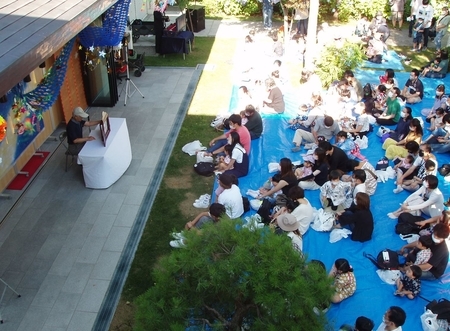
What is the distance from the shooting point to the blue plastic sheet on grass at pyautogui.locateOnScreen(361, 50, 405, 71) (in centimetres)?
1477

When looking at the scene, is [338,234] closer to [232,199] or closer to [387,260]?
[387,260]

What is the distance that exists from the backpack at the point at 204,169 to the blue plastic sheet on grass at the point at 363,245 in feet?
2.11

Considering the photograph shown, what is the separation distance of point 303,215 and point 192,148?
3.54m

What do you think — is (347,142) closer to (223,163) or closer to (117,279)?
(223,163)

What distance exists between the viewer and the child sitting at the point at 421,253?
22.4 feet

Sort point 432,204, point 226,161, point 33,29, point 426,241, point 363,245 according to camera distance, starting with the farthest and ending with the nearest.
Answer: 1. point 226,161
2. point 432,204
3. point 363,245
4. point 426,241
5. point 33,29

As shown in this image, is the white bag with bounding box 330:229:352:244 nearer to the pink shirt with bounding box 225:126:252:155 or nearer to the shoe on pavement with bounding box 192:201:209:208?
the shoe on pavement with bounding box 192:201:209:208

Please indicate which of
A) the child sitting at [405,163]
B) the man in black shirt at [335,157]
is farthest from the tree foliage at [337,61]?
the man in black shirt at [335,157]

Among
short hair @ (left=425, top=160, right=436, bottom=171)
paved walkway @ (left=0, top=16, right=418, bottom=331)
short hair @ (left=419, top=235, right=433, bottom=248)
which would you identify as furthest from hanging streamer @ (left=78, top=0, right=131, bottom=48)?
short hair @ (left=419, top=235, right=433, bottom=248)

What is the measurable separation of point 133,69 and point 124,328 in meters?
9.48

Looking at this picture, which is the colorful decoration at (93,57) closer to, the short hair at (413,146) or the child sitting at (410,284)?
the short hair at (413,146)

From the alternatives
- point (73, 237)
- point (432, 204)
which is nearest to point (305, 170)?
point (432, 204)

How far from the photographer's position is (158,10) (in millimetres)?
15781

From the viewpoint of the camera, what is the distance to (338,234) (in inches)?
306
